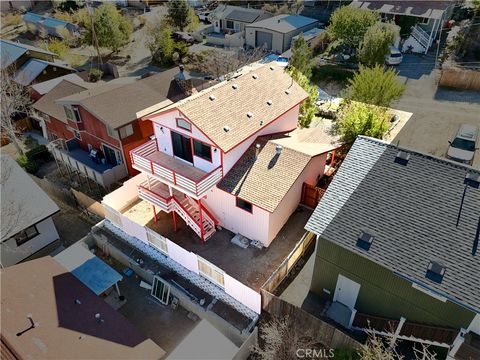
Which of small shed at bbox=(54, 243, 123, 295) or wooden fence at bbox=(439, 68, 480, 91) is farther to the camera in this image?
Result: wooden fence at bbox=(439, 68, 480, 91)

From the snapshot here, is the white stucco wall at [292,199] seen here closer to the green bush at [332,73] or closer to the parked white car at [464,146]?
the parked white car at [464,146]

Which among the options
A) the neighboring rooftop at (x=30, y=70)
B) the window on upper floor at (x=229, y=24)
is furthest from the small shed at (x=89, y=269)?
the window on upper floor at (x=229, y=24)

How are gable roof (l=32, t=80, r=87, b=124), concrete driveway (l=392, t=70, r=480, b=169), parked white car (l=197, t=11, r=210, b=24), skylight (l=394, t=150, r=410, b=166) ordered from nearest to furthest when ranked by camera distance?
skylight (l=394, t=150, r=410, b=166) → concrete driveway (l=392, t=70, r=480, b=169) → gable roof (l=32, t=80, r=87, b=124) → parked white car (l=197, t=11, r=210, b=24)

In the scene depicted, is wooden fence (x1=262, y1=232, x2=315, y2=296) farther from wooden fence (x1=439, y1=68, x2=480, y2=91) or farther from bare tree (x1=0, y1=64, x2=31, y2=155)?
bare tree (x1=0, y1=64, x2=31, y2=155)

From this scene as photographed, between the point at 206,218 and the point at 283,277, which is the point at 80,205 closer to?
the point at 206,218

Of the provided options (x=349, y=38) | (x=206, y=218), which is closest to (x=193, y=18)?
(x=349, y=38)

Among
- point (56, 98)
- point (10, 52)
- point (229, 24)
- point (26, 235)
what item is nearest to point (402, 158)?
point (26, 235)

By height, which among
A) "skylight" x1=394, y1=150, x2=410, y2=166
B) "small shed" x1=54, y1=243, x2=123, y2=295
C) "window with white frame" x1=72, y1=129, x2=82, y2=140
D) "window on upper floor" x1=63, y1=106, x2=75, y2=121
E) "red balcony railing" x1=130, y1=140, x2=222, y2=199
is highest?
"skylight" x1=394, y1=150, x2=410, y2=166

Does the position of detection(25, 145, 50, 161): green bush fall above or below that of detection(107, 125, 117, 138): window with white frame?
below

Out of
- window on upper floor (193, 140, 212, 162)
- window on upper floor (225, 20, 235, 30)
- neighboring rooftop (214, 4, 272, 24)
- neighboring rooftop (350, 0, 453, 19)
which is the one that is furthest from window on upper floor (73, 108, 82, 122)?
neighboring rooftop (350, 0, 453, 19)
